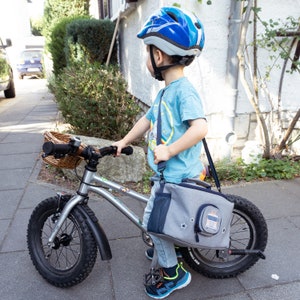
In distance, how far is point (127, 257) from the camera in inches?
96.8

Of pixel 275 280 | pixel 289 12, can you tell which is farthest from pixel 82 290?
pixel 289 12

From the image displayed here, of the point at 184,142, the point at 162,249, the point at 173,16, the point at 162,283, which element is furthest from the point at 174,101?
the point at 162,283

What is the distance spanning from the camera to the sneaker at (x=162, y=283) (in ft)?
6.68

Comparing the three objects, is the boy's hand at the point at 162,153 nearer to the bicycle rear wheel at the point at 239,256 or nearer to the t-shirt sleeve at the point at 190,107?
the t-shirt sleeve at the point at 190,107

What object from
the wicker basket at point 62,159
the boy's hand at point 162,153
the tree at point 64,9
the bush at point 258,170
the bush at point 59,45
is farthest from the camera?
the tree at point 64,9

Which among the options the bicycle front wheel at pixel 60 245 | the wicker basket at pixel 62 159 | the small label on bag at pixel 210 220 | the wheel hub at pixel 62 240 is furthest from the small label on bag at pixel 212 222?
the wheel hub at pixel 62 240

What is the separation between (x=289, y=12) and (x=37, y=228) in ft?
11.9

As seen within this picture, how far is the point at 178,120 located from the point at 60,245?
1151 mm

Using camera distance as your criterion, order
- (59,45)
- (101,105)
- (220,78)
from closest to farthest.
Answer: (220,78) → (101,105) → (59,45)

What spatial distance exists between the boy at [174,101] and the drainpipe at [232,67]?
6.58 ft

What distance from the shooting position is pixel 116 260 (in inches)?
95.4

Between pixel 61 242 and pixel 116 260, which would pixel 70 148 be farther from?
pixel 116 260

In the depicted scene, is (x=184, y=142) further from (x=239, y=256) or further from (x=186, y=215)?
(x=239, y=256)

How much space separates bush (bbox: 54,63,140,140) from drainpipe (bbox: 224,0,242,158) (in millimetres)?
1267
